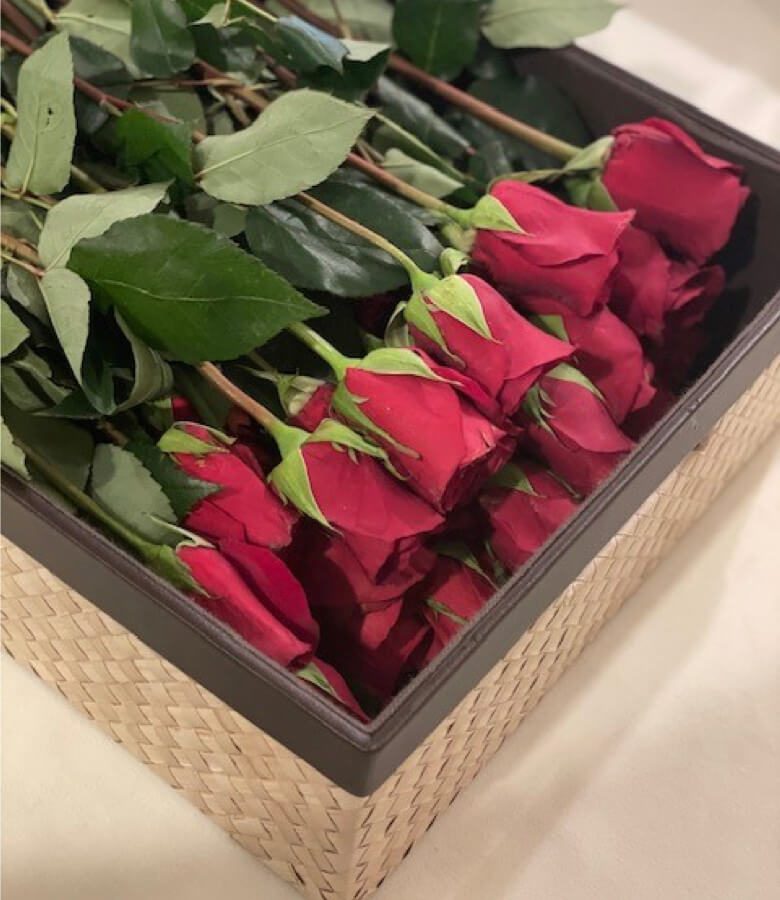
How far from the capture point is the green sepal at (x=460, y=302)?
0.42 m

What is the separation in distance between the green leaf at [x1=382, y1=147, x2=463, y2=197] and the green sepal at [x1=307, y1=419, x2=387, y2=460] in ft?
0.48

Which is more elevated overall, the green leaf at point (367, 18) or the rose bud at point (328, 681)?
the green leaf at point (367, 18)

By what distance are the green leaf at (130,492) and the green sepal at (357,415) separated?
63 millimetres

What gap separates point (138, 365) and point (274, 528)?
0.07m

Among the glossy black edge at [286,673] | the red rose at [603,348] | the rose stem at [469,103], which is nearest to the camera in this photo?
the glossy black edge at [286,673]

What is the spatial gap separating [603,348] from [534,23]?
0.20 metres

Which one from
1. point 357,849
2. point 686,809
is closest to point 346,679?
point 357,849

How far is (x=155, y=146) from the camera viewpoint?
18.2 inches

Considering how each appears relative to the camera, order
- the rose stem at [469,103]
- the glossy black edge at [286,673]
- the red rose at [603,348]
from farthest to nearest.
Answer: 1. the rose stem at [469,103]
2. the red rose at [603,348]
3. the glossy black edge at [286,673]

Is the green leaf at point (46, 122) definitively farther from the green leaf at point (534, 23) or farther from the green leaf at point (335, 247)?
the green leaf at point (534, 23)

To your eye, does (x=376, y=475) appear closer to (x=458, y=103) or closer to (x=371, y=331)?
(x=371, y=331)

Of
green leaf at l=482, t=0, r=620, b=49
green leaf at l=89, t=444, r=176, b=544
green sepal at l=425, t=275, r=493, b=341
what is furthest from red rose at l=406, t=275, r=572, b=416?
green leaf at l=482, t=0, r=620, b=49

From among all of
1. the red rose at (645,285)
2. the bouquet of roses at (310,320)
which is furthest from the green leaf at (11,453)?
the red rose at (645,285)

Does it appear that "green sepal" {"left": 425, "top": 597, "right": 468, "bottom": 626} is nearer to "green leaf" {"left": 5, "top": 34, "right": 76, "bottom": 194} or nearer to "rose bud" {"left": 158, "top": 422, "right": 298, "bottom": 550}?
"rose bud" {"left": 158, "top": 422, "right": 298, "bottom": 550}
